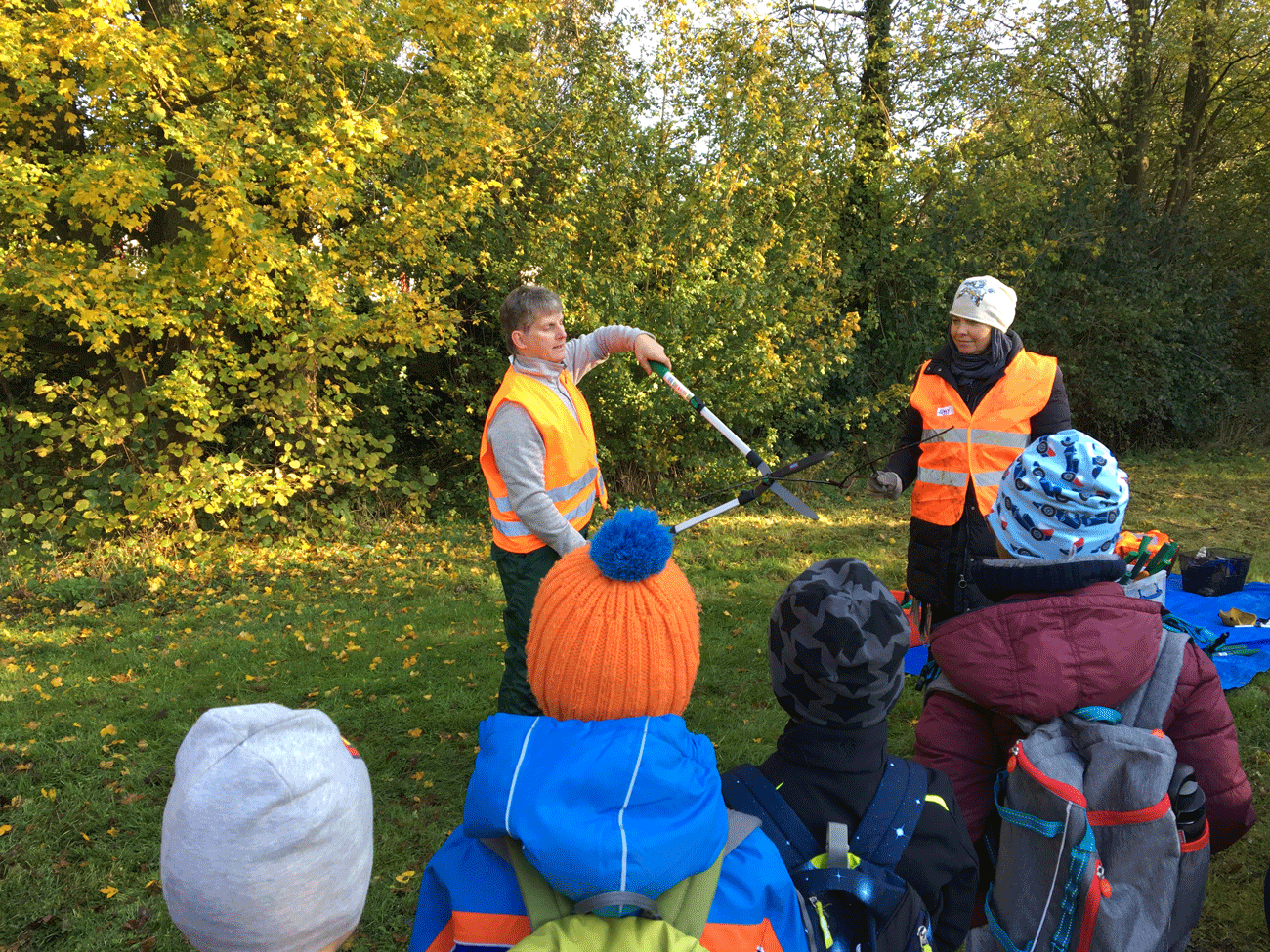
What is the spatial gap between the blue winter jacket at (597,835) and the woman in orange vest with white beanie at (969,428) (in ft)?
7.75

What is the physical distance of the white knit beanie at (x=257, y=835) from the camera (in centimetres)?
107

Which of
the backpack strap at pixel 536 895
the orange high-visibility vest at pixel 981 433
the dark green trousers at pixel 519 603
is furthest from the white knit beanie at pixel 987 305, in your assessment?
the backpack strap at pixel 536 895

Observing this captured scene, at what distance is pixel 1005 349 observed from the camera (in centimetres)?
347

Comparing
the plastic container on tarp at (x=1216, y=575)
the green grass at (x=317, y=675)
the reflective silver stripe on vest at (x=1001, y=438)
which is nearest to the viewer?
the green grass at (x=317, y=675)

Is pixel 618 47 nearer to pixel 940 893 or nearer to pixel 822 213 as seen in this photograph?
pixel 822 213

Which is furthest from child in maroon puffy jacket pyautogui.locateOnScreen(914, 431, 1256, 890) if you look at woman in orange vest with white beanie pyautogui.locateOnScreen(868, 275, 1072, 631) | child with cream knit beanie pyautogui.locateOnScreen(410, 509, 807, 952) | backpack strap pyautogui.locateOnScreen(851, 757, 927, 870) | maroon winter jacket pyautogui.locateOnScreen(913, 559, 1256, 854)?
woman in orange vest with white beanie pyautogui.locateOnScreen(868, 275, 1072, 631)

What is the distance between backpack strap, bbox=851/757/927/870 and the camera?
4.65 feet

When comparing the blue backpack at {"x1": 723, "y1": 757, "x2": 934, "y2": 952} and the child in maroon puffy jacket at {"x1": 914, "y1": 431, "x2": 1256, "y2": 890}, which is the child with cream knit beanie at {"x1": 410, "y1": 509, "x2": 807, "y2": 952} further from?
the child in maroon puffy jacket at {"x1": 914, "y1": 431, "x2": 1256, "y2": 890}

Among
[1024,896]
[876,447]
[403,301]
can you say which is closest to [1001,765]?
[1024,896]

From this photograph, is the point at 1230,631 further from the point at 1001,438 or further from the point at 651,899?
the point at 651,899

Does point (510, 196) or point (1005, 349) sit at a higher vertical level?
point (510, 196)

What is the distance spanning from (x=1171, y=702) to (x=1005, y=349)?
2030 mm

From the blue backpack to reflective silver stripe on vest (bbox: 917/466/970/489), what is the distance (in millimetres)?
2159

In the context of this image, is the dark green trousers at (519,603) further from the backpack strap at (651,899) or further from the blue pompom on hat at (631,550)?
the backpack strap at (651,899)
